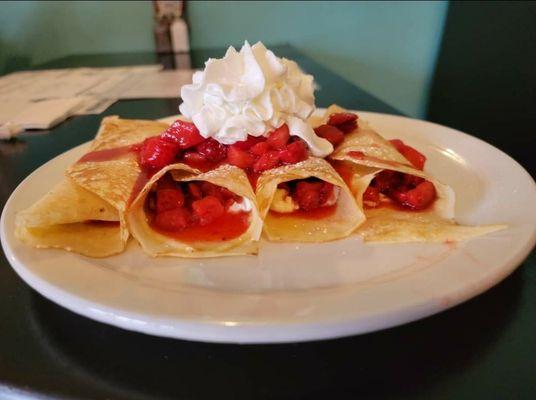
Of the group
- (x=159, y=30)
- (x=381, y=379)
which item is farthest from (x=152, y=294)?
(x=159, y=30)

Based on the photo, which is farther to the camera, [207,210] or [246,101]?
[246,101]

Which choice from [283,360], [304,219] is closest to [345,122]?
[304,219]

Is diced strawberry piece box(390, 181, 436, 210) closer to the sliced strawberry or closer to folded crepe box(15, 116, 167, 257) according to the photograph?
the sliced strawberry

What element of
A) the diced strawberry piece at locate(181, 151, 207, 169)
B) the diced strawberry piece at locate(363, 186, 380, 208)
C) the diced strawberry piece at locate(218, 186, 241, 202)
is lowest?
the diced strawberry piece at locate(363, 186, 380, 208)

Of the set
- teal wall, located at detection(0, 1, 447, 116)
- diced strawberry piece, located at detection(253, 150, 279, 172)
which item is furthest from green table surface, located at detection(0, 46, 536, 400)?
teal wall, located at detection(0, 1, 447, 116)

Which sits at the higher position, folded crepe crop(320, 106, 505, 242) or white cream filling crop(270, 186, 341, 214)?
folded crepe crop(320, 106, 505, 242)

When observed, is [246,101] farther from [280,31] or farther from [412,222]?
[280,31]

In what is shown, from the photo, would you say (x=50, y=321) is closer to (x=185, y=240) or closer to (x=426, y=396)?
(x=185, y=240)
